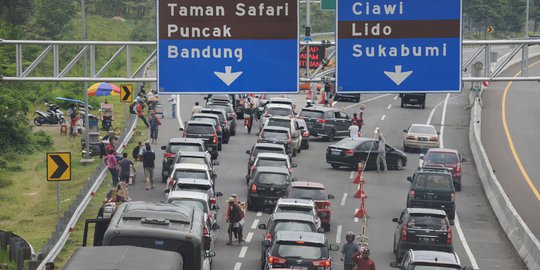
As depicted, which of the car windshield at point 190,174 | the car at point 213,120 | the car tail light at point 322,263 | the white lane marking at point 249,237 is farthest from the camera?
the car at point 213,120

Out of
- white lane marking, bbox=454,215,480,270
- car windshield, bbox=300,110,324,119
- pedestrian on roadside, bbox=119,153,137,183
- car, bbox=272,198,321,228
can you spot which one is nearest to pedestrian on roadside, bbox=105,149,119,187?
pedestrian on roadside, bbox=119,153,137,183

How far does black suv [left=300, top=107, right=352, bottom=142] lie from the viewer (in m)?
58.9

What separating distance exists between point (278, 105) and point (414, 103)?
1659 centimetres

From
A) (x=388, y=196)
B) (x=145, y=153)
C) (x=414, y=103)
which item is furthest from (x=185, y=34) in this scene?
(x=414, y=103)

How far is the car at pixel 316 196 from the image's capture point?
37.7 meters

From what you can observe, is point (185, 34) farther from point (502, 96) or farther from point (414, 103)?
point (502, 96)

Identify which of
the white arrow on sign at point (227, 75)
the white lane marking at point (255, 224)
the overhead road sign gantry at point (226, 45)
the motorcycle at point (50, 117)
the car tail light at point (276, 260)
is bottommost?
the white lane marking at point (255, 224)

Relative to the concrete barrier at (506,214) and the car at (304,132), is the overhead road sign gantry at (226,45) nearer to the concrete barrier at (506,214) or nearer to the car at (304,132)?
the concrete barrier at (506,214)

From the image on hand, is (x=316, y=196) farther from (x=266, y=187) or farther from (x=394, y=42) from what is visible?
(x=394, y=42)

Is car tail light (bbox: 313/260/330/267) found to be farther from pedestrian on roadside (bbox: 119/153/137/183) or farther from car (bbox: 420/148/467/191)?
car (bbox: 420/148/467/191)

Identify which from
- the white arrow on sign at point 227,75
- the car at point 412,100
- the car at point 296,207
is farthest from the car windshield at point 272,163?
the car at point 412,100

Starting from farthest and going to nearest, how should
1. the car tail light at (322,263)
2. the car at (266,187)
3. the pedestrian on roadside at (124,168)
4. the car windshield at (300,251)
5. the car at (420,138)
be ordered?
1. the car at (420,138)
2. the pedestrian on roadside at (124,168)
3. the car at (266,187)
4. the car windshield at (300,251)
5. the car tail light at (322,263)

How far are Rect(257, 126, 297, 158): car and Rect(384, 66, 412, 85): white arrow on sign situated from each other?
27495mm

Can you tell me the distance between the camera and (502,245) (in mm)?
37188
